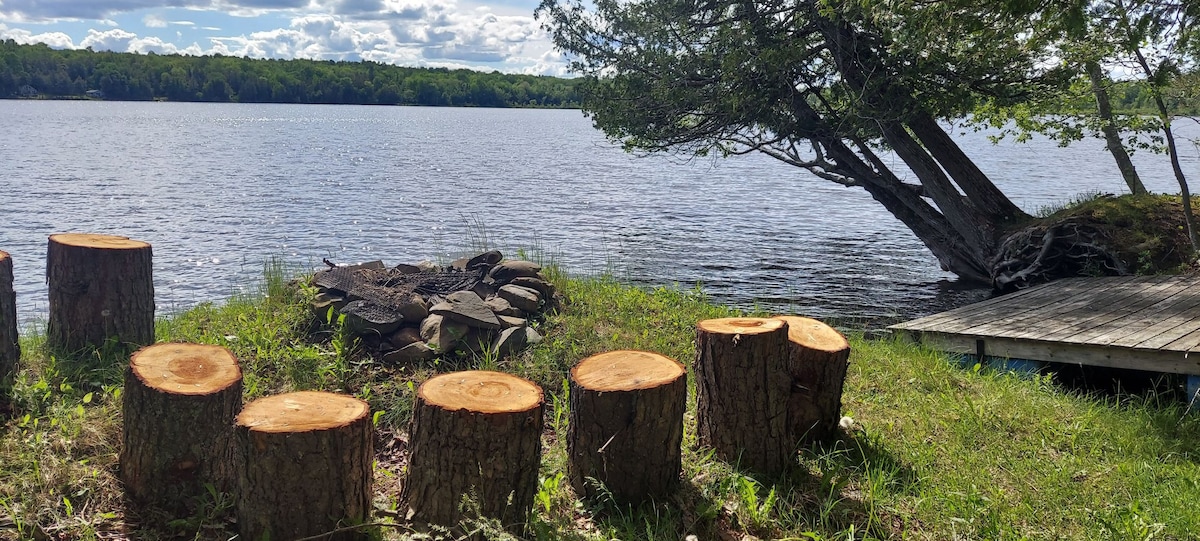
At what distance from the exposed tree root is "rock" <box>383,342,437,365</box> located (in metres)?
9.66

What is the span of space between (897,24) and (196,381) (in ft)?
30.8

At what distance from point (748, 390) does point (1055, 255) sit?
9635 mm

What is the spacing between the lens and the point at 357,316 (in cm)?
629

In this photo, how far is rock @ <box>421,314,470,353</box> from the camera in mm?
6234

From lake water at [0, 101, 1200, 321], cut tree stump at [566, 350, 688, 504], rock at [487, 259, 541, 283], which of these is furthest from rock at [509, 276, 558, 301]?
lake water at [0, 101, 1200, 321]

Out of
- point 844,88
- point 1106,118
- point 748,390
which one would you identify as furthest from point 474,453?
point 1106,118

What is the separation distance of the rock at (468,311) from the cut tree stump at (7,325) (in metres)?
2.73

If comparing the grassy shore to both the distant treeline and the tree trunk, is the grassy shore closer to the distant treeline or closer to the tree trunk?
the tree trunk

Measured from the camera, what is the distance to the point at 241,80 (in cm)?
11025

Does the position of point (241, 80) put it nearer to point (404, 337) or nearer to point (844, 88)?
point (844, 88)

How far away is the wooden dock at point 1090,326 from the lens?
267 inches

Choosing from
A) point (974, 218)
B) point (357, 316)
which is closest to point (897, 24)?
point (974, 218)

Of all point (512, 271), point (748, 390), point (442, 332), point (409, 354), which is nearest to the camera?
point (748, 390)

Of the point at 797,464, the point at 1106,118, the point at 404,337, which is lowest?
the point at 797,464
